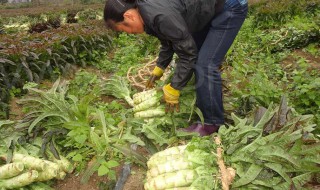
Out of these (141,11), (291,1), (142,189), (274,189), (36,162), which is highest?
(141,11)

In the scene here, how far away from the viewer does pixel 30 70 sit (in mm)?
4406

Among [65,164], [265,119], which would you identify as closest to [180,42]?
[265,119]

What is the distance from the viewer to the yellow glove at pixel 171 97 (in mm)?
2826

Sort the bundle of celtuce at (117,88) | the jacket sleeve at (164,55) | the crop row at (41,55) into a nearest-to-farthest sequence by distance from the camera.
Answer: the jacket sleeve at (164,55), the bundle of celtuce at (117,88), the crop row at (41,55)

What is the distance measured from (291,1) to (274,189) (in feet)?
37.5

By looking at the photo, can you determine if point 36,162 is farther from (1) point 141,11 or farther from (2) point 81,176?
(1) point 141,11

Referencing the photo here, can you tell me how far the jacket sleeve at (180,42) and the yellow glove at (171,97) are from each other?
0.07 metres

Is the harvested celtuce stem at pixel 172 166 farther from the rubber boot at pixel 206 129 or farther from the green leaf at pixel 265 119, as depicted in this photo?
the rubber boot at pixel 206 129

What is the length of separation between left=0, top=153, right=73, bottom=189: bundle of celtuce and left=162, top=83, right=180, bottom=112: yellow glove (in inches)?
40.2

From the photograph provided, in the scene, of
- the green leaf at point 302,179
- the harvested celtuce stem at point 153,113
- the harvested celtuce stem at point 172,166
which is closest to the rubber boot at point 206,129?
the harvested celtuce stem at point 153,113

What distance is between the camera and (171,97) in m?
2.85

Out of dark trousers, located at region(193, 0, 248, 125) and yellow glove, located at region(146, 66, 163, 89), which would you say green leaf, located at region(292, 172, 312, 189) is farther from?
yellow glove, located at region(146, 66, 163, 89)

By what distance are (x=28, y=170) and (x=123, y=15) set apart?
141 cm

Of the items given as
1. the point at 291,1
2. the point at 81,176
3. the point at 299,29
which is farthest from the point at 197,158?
the point at 291,1
